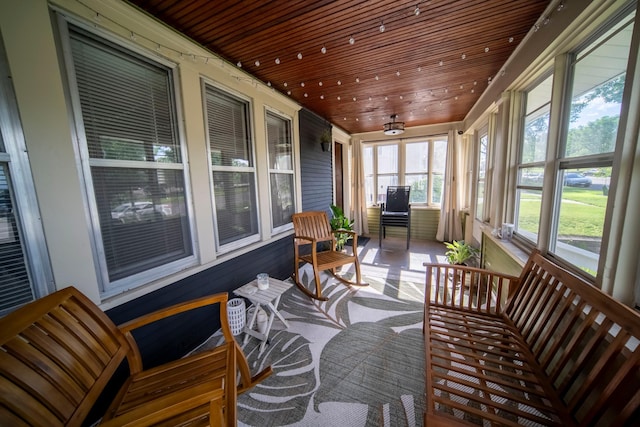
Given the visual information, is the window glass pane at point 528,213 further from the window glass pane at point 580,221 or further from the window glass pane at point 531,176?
the window glass pane at point 580,221

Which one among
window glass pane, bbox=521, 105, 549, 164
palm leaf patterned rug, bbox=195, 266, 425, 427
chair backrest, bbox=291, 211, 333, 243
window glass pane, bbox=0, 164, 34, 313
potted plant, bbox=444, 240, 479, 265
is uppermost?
window glass pane, bbox=521, 105, 549, 164

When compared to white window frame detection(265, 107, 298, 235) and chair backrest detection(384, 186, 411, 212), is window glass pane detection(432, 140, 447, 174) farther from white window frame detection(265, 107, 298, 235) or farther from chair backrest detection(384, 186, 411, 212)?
white window frame detection(265, 107, 298, 235)

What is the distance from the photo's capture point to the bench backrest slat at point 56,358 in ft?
2.40

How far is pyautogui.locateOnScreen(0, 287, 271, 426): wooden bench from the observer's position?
73 centimetres

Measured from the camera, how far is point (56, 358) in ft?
2.84

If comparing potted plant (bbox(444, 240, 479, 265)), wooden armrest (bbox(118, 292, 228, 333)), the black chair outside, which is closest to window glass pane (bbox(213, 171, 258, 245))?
wooden armrest (bbox(118, 292, 228, 333))

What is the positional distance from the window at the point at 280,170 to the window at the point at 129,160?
1.21 meters

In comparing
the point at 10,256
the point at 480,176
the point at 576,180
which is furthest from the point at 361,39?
the point at 480,176

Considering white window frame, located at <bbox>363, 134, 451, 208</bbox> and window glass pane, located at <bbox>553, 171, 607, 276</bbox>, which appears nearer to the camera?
window glass pane, located at <bbox>553, 171, 607, 276</bbox>

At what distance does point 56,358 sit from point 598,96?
9.24 ft

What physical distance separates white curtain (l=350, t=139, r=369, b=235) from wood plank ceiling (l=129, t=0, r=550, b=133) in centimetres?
232

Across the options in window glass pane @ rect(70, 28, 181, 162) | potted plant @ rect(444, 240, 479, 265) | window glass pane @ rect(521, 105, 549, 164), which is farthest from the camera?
potted plant @ rect(444, 240, 479, 265)

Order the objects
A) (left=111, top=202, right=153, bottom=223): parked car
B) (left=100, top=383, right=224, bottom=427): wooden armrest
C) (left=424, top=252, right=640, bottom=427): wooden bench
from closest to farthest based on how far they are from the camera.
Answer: (left=100, top=383, right=224, bottom=427): wooden armrest
(left=424, top=252, right=640, bottom=427): wooden bench
(left=111, top=202, right=153, bottom=223): parked car

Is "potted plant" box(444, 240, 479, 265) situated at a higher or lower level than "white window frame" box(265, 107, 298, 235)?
lower
